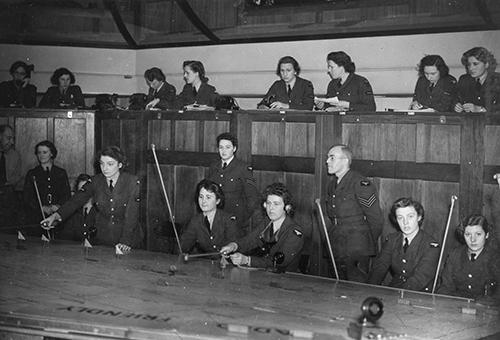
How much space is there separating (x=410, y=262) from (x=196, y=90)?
3.25 m

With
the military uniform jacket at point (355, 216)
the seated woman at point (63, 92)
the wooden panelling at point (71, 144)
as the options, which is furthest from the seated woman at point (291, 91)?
the seated woman at point (63, 92)

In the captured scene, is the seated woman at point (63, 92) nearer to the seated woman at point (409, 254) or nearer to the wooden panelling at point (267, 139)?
the wooden panelling at point (267, 139)

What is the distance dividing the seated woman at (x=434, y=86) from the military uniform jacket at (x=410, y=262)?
1323mm

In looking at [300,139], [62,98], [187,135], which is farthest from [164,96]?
[300,139]

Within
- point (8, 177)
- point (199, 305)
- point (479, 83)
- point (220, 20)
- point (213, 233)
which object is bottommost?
point (199, 305)

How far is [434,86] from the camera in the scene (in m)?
6.81

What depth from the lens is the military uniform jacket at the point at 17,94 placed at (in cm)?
871

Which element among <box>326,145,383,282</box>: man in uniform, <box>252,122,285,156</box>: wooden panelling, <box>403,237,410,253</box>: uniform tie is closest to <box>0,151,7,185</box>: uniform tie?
<box>252,122,285,156</box>: wooden panelling

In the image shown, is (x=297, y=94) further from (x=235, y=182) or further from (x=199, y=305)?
(x=199, y=305)

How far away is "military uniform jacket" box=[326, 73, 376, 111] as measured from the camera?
701 cm

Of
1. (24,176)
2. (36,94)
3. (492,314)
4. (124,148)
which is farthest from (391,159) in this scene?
(36,94)

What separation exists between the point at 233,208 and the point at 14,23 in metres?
4.21

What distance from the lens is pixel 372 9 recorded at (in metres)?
8.14

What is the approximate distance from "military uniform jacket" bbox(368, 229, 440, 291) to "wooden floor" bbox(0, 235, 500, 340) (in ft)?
1.86
